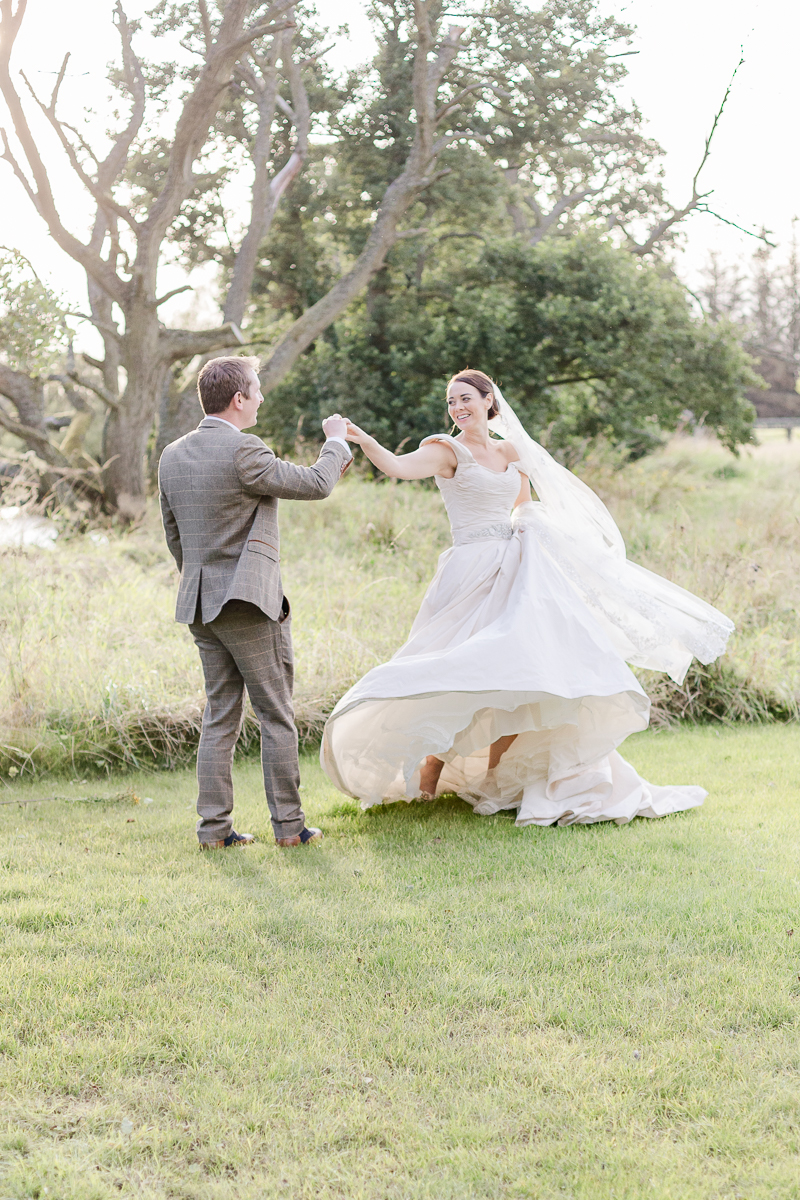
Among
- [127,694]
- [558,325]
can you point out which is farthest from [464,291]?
[127,694]

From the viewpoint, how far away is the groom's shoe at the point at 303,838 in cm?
421

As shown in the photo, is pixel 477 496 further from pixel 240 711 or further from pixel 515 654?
pixel 240 711

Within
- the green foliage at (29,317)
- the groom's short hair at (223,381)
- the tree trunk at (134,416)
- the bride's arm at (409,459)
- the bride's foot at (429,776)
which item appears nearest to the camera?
the groom's short hair at (223,381)

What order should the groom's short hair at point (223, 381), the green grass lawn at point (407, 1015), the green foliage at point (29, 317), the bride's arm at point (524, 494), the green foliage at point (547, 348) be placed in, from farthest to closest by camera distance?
the green foliage at point (547, 348), the green foliage at point (29, 317), the bride's arm at point (524, 494), the groom's short hair at point (223, 381), the green grass lawn at point (407, 1015)

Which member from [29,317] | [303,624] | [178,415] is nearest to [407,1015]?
[303,624]

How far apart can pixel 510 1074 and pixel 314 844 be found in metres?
1.98

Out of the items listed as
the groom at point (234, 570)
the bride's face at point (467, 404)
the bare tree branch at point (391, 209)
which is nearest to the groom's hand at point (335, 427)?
the groom at point (234, 570)

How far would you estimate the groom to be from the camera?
3.86m

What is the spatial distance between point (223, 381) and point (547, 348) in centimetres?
1295

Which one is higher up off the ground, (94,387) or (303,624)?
(94,387)

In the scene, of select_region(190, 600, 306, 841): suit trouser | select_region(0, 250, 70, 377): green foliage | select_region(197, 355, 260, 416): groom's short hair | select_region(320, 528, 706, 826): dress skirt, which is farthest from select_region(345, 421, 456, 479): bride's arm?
select_region(0, 250, 70, 377): green foliage

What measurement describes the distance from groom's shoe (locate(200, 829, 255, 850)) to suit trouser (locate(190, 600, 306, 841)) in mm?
26

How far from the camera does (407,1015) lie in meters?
2.67

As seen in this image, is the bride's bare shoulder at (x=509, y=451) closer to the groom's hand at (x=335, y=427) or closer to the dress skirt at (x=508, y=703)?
the dress skirt at (x=508, y=703)
